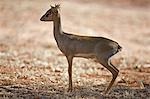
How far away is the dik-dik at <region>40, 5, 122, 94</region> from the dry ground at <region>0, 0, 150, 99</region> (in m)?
0.71

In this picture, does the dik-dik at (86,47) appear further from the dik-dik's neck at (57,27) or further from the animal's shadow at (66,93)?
the animal's shadow at (66,93)

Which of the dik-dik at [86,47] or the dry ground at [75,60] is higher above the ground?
the dik-dik at [86,47]

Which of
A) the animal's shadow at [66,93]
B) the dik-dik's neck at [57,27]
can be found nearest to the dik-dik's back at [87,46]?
the dik-dik's neck at [57,27]

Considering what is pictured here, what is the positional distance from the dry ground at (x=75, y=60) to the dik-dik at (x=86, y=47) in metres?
0.71

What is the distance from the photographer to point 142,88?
12883 mm

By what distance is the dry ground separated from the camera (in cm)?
1223

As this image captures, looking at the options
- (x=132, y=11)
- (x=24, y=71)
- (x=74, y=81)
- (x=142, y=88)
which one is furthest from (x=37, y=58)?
(x=132, y=11)

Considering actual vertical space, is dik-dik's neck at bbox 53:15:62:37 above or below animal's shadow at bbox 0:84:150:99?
above

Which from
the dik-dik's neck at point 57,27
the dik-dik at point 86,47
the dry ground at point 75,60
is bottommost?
the dry ground at point 75,60

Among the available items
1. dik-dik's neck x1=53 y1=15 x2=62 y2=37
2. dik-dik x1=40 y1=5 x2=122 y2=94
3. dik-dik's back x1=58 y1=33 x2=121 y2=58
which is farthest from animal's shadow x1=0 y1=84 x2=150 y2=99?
dik-dik's neck x1=53 y1=15 x2=62 y2=37

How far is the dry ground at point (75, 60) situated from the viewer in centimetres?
1223

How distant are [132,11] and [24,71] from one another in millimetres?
22101

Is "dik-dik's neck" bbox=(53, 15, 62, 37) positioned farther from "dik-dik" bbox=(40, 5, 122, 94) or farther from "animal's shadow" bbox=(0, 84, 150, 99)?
"animal's shadow" bbox=(0, 84, 150, 99)

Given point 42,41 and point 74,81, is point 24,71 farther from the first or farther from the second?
point 42,41
